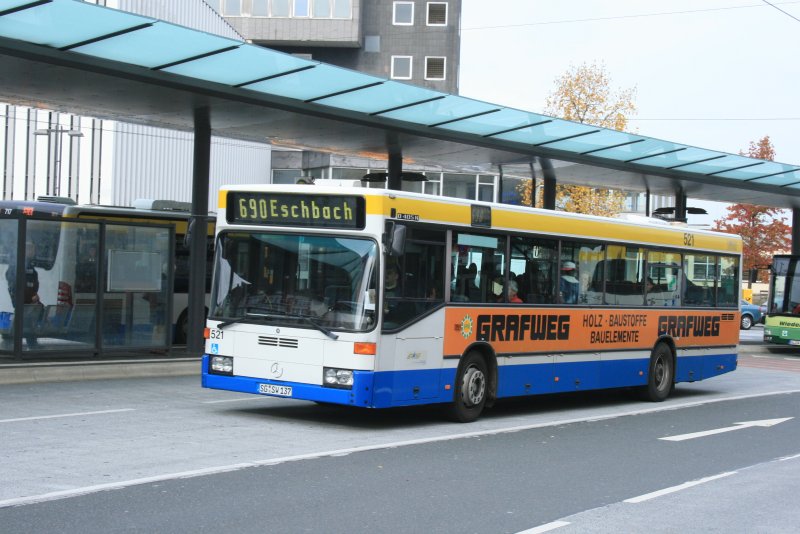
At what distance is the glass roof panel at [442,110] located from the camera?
68.2 feet

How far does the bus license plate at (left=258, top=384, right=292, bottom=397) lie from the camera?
42.2ft

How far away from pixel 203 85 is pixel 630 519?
11.5 metres

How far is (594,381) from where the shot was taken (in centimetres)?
1703

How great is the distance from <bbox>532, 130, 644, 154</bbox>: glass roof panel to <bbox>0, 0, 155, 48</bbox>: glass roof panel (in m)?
11.8

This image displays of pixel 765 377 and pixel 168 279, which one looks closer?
pixel 168 279

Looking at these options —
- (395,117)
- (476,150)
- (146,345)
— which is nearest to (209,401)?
(146,345)

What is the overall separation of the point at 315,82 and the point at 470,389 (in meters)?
6.89

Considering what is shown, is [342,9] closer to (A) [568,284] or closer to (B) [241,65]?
(B) [241,65]

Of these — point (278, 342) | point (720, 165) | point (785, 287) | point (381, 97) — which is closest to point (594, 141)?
point (720, 165)

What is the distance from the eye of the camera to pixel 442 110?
21.2 m

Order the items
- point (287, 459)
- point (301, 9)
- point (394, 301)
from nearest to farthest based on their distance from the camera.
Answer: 1. point (287, 459)
2. point (394, 301)
3. point (301, 9)

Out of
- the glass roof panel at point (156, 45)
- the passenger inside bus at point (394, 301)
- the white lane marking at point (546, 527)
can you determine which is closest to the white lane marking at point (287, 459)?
the passenger inside bus at point (394, 301)

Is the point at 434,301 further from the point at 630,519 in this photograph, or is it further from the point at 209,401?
the point at 630,519

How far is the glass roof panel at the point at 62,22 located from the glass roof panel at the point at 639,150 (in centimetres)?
1353
